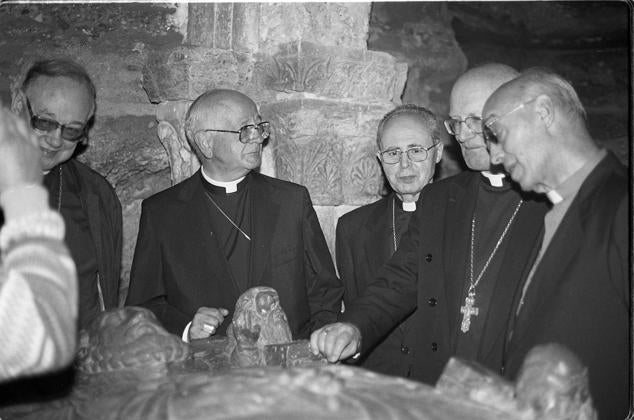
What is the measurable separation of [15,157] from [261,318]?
4.23 feet

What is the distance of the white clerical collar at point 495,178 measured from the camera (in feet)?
11.2

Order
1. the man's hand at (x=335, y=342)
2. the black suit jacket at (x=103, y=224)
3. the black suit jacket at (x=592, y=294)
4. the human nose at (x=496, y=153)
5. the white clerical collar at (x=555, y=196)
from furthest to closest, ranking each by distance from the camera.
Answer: the black suit jacket at (x=103, y=224) → the man's hand at (x=335, y=342) → the human nose at (x=496, y=153) → the white clerical collar at (x=555, y=196) → the black suit jacket at (x=592, y=294)

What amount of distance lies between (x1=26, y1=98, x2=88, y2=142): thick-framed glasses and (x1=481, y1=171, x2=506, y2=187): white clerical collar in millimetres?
1916

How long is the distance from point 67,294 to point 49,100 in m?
2.20

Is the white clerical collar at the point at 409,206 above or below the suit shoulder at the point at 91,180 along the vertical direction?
below

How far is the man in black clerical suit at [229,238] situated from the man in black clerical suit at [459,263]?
2.18ft

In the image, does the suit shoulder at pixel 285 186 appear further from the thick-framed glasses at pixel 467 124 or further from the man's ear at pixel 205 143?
the thick-framed glasses at pixel 467 124

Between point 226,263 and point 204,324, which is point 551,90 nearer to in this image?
point 204,324

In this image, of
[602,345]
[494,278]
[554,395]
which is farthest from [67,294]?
[494,278]

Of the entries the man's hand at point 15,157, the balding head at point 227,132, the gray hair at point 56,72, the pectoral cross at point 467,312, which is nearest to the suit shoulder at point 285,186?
the balding head at point 227,132

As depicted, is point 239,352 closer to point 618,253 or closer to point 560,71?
point 618,253

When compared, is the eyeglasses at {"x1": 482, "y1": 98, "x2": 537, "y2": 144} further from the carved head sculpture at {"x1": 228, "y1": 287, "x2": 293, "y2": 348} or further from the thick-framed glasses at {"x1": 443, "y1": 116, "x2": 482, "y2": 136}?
the carved head sculpture at {"x1": 228, "y1": 287, "x2": 293, "y2": 348}

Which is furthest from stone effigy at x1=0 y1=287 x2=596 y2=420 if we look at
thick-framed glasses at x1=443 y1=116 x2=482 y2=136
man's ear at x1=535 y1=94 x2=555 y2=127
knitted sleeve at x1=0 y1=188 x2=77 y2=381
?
thick-framed glasses at x1=443 y1=116 x2=482 y2=136

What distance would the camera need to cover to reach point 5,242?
5.50 feet
